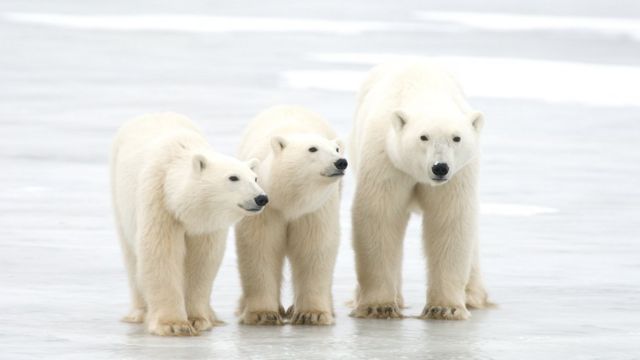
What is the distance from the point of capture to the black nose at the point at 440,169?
6.76m

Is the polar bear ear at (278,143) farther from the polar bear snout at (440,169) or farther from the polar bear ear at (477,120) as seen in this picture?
the polar bear ear at (477,120)

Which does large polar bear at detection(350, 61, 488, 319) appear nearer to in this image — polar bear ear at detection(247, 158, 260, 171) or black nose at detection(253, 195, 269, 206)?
polar bear ear at detection(247, 158, 260, 171)

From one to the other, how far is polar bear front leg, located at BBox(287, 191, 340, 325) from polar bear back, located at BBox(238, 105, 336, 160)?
36 cm

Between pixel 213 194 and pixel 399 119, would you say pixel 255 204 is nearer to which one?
pixel 213 194

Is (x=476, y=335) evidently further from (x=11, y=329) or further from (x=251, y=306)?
(x=11, y=329)

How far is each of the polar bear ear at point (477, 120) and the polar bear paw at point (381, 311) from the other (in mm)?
860

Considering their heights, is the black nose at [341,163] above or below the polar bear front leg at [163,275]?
above

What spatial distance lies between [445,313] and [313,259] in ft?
2.12

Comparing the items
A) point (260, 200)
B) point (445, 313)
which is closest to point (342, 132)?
point (445, 313)

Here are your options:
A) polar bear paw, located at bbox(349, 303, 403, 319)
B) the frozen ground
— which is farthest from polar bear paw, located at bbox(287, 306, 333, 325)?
polar bear paw, located at bbox(349, 303, 403, 319)

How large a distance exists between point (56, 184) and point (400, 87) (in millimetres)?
3690

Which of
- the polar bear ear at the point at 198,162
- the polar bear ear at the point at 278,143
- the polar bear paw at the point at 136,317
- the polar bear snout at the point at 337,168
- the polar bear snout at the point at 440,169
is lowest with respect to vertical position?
the polar bear paw at the point at 136,317

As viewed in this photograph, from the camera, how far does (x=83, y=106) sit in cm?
1447

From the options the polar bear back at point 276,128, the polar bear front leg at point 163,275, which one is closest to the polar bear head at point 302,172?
the polar bear back at point 276,128
